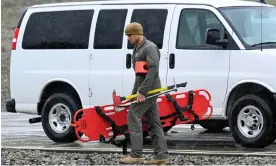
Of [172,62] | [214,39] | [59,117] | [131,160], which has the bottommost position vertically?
[131,160]

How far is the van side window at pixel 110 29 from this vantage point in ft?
49.6

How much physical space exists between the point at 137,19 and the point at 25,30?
7.44 feet

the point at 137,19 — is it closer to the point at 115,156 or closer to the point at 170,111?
the point at 170,111

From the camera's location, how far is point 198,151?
13531mm

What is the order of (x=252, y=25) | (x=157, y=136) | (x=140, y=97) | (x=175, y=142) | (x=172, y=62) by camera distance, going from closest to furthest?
(x=140, y=97) < (x=157, y=136) < (x=252, y=25) < (x=172, y=62) < (x=175, y=142)

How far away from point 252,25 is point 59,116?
3.60m

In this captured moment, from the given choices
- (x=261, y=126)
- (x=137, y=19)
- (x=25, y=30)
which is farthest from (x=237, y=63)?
→ (x=25, y=30)

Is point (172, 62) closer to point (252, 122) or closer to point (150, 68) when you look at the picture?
point (252, 122)

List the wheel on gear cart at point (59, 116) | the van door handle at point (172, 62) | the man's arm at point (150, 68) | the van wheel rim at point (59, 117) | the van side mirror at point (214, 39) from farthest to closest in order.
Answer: the van wheel rim at point (59, 117)
the wheel on gear cart at point (59, 116)
the van door handle at point (172, 62)
the van side mirror at point (214, 39)
the man's arm at point (150, 68)

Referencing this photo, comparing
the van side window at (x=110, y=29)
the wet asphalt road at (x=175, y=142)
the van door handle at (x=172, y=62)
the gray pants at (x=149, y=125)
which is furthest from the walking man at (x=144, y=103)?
the van side window at (x=110, y=29)

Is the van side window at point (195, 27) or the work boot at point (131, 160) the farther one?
the van side window at point (195, 27)

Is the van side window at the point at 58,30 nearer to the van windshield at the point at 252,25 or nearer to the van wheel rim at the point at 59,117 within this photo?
the van wheel rim at the point at 59,117

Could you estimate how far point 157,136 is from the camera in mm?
12102

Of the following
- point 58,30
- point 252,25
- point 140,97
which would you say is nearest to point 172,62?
point 252,25
